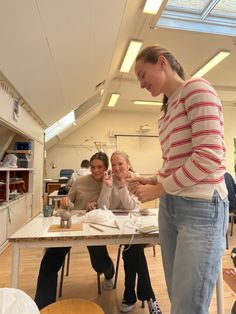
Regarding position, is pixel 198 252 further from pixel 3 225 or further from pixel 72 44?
pixel 3 225

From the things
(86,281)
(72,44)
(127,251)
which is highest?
(72,44)

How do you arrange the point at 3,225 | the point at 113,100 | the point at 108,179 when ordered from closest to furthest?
the point at 108,179 < the point at 3,225 < the point at 113,100

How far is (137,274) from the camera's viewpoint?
68.0 inches

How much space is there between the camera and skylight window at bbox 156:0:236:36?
3.19m

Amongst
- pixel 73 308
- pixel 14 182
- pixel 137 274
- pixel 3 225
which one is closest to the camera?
pixel 73 308

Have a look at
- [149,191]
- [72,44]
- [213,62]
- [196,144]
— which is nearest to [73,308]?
[149,191]

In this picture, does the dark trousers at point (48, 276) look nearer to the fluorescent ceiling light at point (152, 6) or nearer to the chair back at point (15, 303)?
the chair back at point (15, 303)

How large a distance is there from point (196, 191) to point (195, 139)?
0.55 feet

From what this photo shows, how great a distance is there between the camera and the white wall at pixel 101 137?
758 cm

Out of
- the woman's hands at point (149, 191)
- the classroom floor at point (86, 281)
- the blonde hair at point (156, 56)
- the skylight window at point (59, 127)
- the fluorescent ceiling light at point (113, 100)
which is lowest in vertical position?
the classroom floor at point (86, 281)

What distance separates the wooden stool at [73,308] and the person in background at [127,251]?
54cm

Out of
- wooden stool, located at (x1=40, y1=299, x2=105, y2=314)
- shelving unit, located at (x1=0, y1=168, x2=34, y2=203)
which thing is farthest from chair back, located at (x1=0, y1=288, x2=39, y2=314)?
shelving unit, located at (x1=0, y1=168, x2=34, y2=203)

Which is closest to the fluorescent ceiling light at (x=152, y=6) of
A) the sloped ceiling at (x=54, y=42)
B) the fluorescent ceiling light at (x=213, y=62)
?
the sloped ceiling at (x=54, y=42)

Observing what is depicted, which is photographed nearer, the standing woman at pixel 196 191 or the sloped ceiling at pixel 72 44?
the standing woman at pixel 196 191
